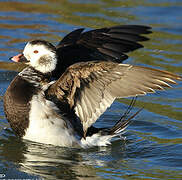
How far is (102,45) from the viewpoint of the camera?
283 inches

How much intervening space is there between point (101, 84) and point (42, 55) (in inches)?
42.4

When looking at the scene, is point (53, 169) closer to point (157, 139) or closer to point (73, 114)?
point (73, 114)

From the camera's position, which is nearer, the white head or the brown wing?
the brown wing

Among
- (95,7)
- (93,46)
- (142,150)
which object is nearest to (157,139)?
(142,150)

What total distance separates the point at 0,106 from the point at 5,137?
108 cm

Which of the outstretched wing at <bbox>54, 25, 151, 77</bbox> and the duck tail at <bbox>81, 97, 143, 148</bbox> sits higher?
the outstretched wing at <bbox>54, 25, 151, 77</bbox>

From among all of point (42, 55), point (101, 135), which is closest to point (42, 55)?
point (42, 55)

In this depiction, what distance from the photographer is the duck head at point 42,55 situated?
21.3 feet

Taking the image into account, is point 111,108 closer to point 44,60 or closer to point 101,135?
point 101,135

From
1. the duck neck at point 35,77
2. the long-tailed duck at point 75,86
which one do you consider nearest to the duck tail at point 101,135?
the long-tailed duck at point 75,86

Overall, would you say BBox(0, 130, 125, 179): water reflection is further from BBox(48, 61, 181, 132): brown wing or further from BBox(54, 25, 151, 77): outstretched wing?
BBox(54, 25, 151, 77): outstretched wing

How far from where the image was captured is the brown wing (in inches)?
215

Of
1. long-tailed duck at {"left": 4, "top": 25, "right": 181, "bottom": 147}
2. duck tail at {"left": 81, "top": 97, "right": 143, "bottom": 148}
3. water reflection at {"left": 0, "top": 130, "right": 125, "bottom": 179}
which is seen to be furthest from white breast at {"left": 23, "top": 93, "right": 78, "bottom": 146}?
duck tail at {"left": 81, "top": 97, "right": 143, "bottom": 148}

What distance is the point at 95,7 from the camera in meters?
12.3
